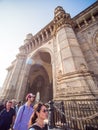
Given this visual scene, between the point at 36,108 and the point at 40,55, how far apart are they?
→ 14.2 m

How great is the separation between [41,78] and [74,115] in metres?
14.5

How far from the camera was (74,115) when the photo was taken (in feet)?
16.0

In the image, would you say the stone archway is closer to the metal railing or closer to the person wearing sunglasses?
the metal railing

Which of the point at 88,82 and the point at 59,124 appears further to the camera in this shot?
the point at 88,82

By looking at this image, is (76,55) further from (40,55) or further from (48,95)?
(48,95)

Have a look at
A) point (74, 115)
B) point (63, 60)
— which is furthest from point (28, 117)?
point (63, 60)

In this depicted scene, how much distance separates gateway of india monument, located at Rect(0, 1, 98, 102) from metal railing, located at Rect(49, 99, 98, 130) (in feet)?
2.16

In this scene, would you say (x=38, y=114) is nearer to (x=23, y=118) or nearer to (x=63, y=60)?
(x=23, y=118)

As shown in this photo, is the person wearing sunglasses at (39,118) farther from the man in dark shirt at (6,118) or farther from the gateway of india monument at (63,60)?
the gateway of india monument at (63,60)

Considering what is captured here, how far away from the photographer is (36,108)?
182cm

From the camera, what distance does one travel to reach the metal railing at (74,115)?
440cm

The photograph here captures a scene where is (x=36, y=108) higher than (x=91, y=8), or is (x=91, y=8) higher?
(x=91, y=8)

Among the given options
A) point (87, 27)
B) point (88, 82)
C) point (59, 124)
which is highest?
point (87, 27)

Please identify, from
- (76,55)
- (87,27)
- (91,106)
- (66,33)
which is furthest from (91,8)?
(91,106)
